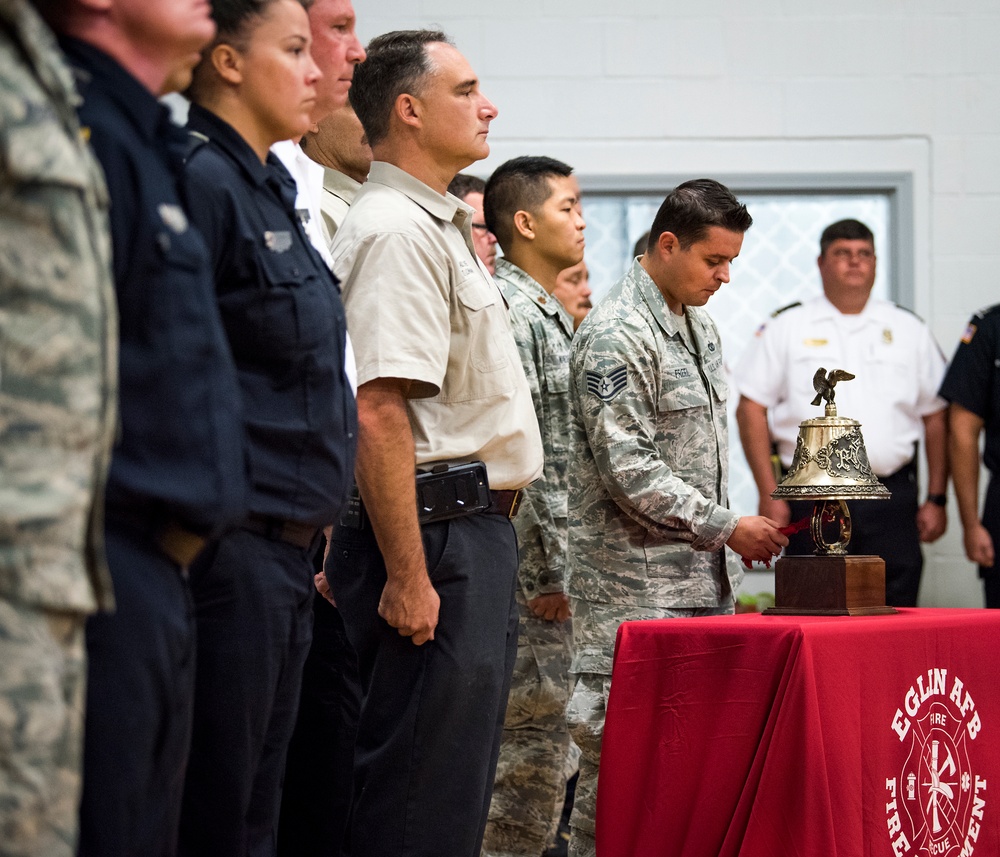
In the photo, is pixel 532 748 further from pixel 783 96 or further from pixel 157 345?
pixel 783 96

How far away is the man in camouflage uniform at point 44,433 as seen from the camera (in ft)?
3.18

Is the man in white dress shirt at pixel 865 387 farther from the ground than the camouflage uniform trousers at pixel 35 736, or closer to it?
farther from the ground

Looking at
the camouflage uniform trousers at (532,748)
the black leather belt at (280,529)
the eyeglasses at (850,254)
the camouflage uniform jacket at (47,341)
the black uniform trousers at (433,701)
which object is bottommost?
the camouflage uniform trousers at (532,748)

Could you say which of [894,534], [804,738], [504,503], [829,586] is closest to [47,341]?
[504,503]

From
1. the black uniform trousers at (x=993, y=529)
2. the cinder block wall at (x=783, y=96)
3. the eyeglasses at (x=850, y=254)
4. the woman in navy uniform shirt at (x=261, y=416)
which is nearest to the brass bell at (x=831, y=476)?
the woman in navy uniform shirt at (x=261, y=416)

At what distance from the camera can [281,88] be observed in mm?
1533

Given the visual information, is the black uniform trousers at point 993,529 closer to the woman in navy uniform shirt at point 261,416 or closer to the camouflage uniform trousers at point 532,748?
the camouflage uniform trousers at point 532,748

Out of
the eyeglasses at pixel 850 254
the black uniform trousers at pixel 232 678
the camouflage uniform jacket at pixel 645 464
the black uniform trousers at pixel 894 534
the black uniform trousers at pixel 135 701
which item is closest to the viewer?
the black uniform trousers at pixel 135 701

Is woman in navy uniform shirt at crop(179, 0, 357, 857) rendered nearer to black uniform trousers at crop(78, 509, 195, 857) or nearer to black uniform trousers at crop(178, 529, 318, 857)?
black uniform trousers at crop(178, 529, 318, 857)

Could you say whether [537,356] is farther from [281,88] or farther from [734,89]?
[734,89]

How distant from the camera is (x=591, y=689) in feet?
8.48

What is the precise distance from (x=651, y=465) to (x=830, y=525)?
347 millimetres

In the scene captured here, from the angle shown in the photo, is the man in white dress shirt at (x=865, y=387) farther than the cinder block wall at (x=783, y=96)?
No

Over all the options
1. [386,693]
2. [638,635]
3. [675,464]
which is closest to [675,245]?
[675,464]
